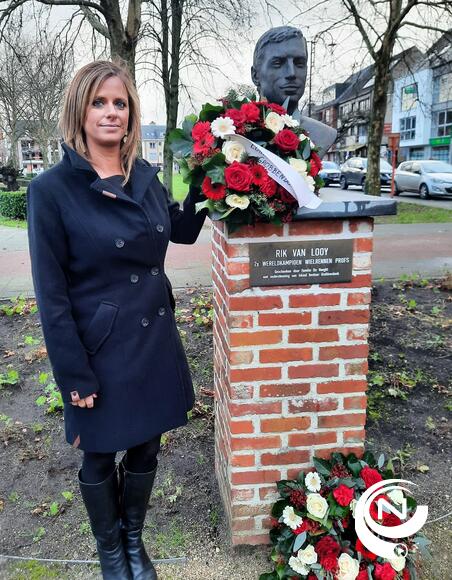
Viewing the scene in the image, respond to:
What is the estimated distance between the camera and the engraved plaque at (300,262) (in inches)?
83.3

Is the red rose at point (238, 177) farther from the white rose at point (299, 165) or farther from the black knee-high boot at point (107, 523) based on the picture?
the black knee-high boot at point (107, 523)

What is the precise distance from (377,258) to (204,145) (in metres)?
7.07

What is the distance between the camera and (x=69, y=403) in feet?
6.51

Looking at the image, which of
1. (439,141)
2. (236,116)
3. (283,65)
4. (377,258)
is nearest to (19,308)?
(283,65)

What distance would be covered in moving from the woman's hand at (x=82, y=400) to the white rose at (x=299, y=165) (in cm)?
110

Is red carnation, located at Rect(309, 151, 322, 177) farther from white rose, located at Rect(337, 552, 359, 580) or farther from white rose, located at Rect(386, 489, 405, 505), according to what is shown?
white rose, located at Rect(337, 552, 359, 580)

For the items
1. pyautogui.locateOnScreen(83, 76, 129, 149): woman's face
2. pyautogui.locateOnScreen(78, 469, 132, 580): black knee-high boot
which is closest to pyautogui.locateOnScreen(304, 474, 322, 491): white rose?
pyautogui.locateOnScreen(78, 469, 132, 580): black knee-high boot

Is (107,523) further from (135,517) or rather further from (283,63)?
(283,63)

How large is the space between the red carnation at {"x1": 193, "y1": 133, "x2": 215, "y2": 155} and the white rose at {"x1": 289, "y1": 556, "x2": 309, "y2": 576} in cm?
160

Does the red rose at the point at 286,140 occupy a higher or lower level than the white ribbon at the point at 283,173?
higher

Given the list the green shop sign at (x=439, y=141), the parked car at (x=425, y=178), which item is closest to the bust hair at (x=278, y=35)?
the parked car at (x=425, y=178)

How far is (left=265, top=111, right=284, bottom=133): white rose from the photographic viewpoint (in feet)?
6.70

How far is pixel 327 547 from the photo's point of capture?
2.12 m

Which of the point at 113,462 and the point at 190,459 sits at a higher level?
the point at 113,462
